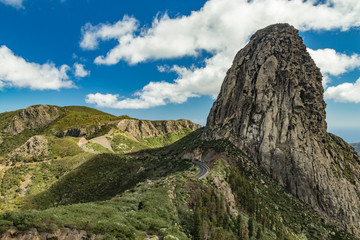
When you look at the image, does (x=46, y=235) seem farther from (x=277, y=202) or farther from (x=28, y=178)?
(x=28, y=178)

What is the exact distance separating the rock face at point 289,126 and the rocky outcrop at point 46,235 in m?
71.8

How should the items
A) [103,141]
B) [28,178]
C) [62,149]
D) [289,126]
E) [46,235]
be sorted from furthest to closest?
[103,141], [62,149], [28,178], [289,126], [46,235]

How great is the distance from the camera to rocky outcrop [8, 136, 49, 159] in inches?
4681

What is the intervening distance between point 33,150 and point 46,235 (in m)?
133

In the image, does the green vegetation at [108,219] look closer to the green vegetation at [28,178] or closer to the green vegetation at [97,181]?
the green vegetation at [97,181]

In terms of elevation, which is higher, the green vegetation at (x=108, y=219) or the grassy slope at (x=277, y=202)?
the green vegetation at (x=108, y=219)

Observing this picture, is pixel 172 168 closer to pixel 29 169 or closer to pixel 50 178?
pixel 50 178

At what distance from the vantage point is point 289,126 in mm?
80812

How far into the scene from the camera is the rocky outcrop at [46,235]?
13.8 metres

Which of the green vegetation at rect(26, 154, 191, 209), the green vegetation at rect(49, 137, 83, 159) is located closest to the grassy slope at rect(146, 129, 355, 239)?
the green vegetation at rect(26, 154, 191, 209)

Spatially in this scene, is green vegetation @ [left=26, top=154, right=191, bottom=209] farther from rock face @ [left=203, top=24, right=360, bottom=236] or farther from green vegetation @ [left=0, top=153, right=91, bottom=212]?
rock face @ [left=203, top=24, right=360, bottom=236]

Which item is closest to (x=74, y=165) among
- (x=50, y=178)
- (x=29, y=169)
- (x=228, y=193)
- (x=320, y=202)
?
(x=50, y=178)

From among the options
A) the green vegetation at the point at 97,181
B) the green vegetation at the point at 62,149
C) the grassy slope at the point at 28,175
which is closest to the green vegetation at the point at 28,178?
the grassy slope at the point at 28,175

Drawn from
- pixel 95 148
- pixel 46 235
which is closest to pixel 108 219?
pixel 46 235
